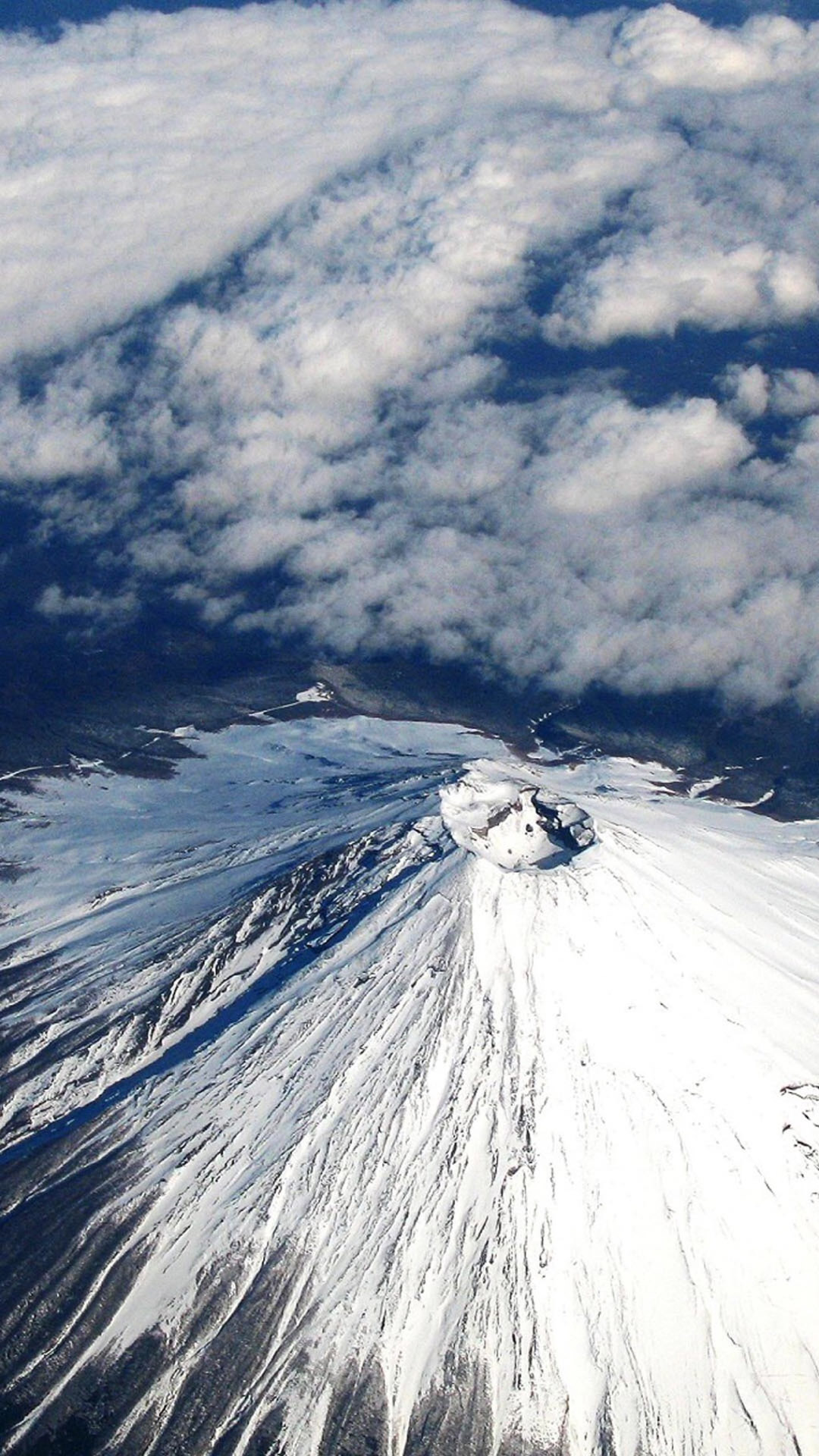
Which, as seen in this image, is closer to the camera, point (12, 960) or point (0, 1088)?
point (0, 1088)

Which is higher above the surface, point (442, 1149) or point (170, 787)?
point (170, 787)

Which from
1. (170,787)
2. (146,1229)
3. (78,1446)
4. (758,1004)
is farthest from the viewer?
(170,787)

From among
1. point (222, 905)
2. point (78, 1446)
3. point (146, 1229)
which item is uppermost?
point (222, 905)

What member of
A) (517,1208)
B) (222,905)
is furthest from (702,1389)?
(222,905)

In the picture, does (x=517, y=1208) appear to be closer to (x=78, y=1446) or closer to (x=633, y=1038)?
(x=633, y=1038)

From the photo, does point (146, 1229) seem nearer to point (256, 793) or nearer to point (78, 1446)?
point (78, 1446)

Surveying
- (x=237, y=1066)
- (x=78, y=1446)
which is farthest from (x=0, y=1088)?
(x=78, y=1446)

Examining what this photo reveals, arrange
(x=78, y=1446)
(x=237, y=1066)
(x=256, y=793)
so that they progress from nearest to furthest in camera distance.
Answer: (x=78, y=1446) < (x=237, y=1066) < (x=256, y=793)
